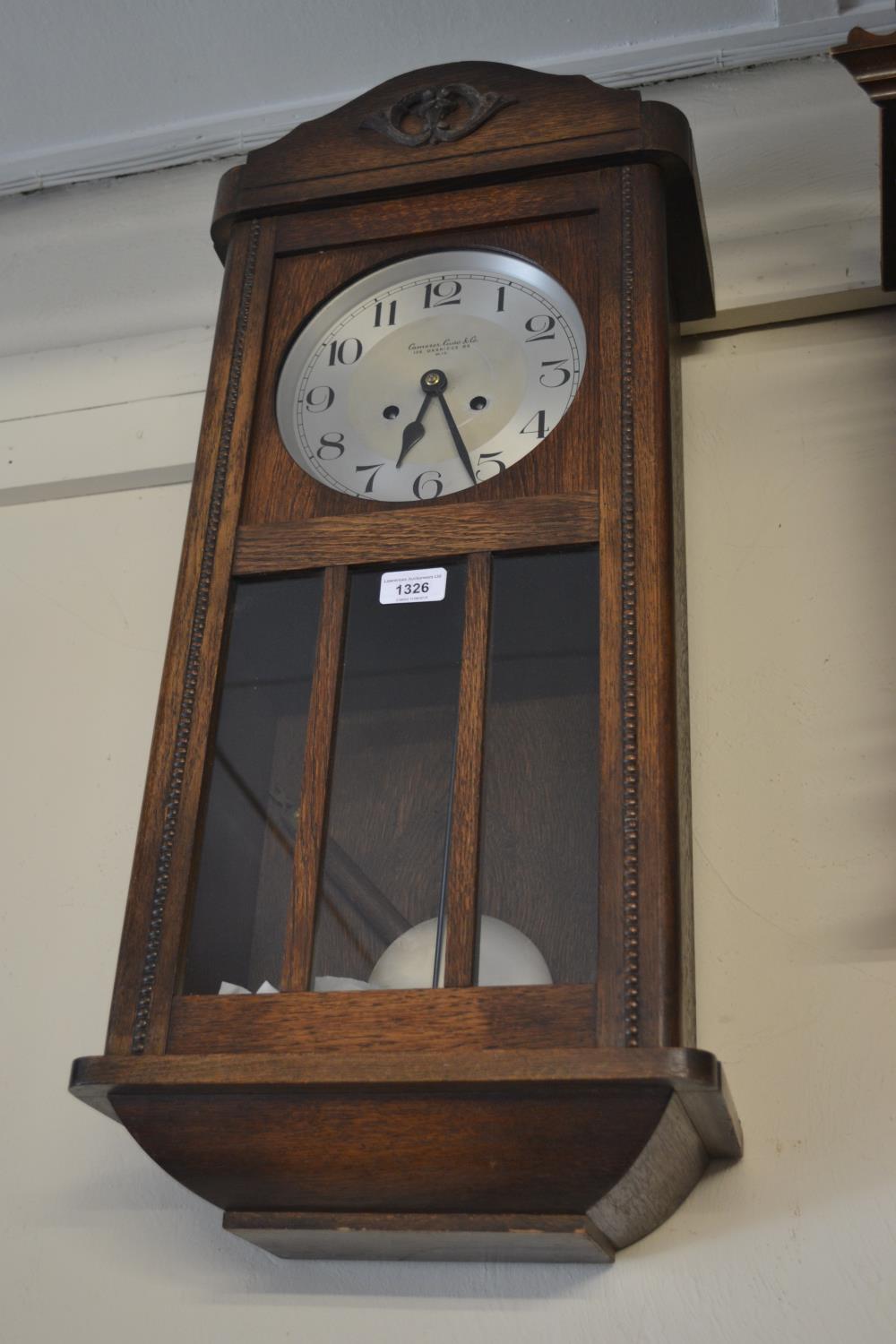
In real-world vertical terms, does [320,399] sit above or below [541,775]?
above

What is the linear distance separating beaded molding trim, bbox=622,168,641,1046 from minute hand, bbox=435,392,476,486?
12cm

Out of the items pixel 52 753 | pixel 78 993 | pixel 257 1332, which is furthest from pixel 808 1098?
pixel 52 753

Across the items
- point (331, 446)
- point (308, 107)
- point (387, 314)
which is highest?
point (308, 107)

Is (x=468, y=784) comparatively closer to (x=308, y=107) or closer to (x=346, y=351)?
(x=346, y=351)

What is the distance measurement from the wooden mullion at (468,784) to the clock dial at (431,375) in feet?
0.36

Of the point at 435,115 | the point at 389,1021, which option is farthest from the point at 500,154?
the point at 389,1021

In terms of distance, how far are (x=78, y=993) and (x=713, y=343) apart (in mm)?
776

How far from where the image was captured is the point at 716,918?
1098mm

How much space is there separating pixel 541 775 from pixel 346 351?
1.40 feet

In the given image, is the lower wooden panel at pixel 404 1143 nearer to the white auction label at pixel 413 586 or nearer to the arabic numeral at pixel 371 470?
the white auction label at pixel 413 586

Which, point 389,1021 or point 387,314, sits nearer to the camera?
point 389,1021

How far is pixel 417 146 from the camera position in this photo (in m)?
1.23

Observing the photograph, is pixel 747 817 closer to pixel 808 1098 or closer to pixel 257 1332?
pixel 808 1098

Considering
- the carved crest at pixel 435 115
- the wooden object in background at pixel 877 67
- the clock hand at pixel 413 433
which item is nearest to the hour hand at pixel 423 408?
the clock hand at pixel 413 433
